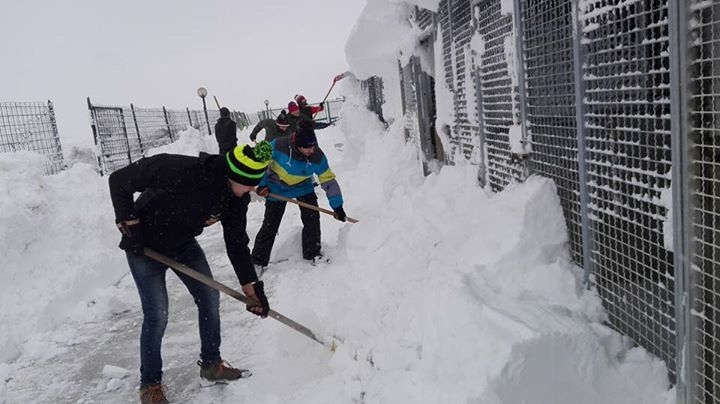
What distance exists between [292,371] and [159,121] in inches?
590

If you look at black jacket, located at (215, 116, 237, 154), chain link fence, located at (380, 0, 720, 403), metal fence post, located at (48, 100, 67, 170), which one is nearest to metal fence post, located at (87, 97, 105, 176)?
metal fence post, located at (48, 100, 67, 170)

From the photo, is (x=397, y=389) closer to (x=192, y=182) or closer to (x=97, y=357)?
(x=192, y=182)

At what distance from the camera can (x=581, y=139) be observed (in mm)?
2850

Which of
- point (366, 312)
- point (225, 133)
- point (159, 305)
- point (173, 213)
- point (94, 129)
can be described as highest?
point (94, 129)

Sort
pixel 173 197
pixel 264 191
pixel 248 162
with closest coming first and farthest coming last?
1. pixel 248 162
2. pixel 173 197
3. pixel 264 191

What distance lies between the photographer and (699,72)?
2.03 m

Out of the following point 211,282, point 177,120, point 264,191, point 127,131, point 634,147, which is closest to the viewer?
point 634,147

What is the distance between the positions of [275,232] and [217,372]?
8.22 feet

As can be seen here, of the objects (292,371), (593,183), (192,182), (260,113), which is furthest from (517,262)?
(260,113)

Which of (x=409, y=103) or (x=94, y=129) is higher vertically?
(x=94, y=129)

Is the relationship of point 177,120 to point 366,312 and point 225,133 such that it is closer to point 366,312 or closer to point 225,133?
point 225,133

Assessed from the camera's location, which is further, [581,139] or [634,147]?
[581,139]

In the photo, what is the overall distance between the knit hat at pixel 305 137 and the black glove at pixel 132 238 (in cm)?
254

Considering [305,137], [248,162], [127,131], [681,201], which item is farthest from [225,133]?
[681,201]
